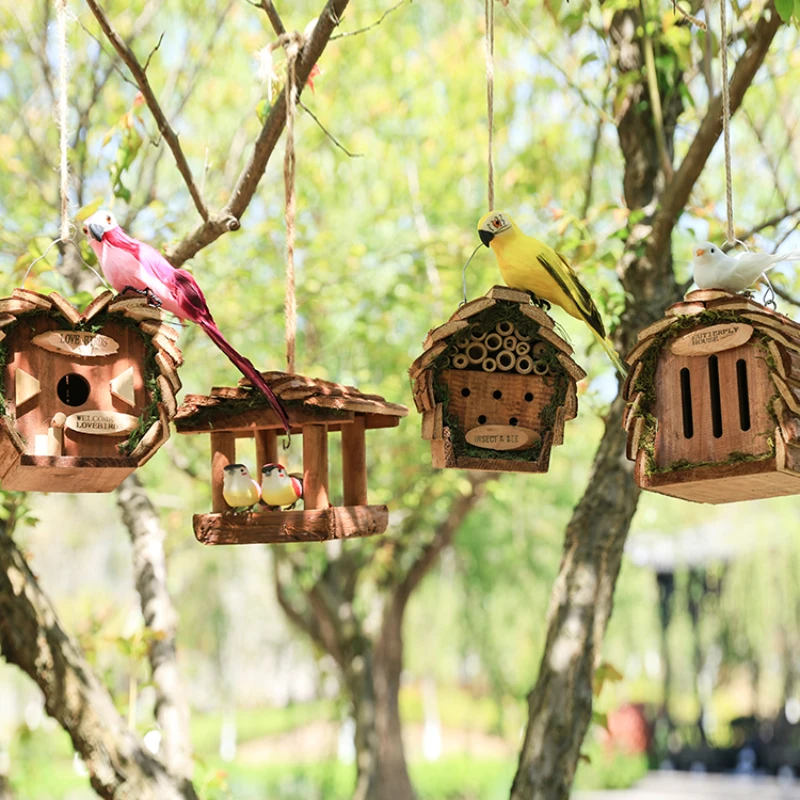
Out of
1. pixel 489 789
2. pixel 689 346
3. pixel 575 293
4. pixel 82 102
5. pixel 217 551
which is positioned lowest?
pixel 489 789

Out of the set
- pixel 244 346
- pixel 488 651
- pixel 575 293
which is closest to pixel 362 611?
pixel 488 651

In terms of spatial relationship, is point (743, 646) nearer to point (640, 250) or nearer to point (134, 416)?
point (640, 250)

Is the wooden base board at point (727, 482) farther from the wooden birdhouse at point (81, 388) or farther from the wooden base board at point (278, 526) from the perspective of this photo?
the wooden birdhouse at point (81, 388)

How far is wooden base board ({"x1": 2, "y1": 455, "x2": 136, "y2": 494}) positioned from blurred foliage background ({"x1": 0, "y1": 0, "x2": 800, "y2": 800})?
1.02 metres

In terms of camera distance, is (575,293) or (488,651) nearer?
(575,293)

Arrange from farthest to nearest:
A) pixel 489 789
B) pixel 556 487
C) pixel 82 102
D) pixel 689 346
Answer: pixel 489 789, pixel 556 487, pixel 82 102, pixel 689 346

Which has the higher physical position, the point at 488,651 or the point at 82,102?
the point at 82,102

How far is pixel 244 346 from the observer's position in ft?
24.9

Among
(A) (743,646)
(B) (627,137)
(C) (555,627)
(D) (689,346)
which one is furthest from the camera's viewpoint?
(A) (743,646)

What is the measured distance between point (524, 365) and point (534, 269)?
23 cm

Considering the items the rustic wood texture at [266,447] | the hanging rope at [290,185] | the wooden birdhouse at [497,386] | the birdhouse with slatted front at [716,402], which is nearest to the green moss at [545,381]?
the wooden birdhouse at [497,386]

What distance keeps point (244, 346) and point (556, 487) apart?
9.33 feet

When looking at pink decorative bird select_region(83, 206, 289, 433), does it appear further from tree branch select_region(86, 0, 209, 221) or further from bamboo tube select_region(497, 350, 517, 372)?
bamboo tube select_region(497, 350, 517, 372)

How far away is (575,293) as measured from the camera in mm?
2525
